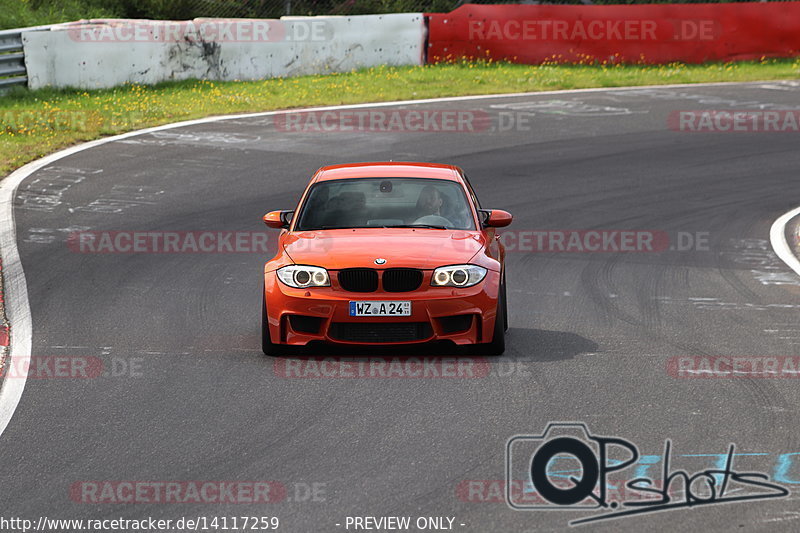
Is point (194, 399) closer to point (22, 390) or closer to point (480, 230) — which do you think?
point (22, 390)

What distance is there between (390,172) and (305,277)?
6.03ft

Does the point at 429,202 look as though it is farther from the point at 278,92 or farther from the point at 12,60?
the point at 278,92

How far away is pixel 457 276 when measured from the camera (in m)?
9.08

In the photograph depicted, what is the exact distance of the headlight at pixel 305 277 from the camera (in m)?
9.03

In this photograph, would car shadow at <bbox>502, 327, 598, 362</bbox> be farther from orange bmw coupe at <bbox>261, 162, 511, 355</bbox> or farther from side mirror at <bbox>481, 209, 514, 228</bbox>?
side mirror at <bbox>481, 209, 514, 228</bbox>

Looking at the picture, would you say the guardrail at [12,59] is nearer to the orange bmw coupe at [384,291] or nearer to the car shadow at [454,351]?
the orange bmw coupe at [384,291]

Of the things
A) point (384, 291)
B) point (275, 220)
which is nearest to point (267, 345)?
point (384, 291)

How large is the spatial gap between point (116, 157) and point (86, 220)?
409 cm

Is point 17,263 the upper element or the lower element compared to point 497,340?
lower

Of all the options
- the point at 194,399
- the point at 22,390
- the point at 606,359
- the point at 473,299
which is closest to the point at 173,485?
the point at 194,399

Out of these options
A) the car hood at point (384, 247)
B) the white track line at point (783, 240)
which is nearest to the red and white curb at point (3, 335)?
the car hood at point (384, 247)

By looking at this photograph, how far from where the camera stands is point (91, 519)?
5.82 metres

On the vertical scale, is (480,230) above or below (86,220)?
above

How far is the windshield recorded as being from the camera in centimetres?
1003
